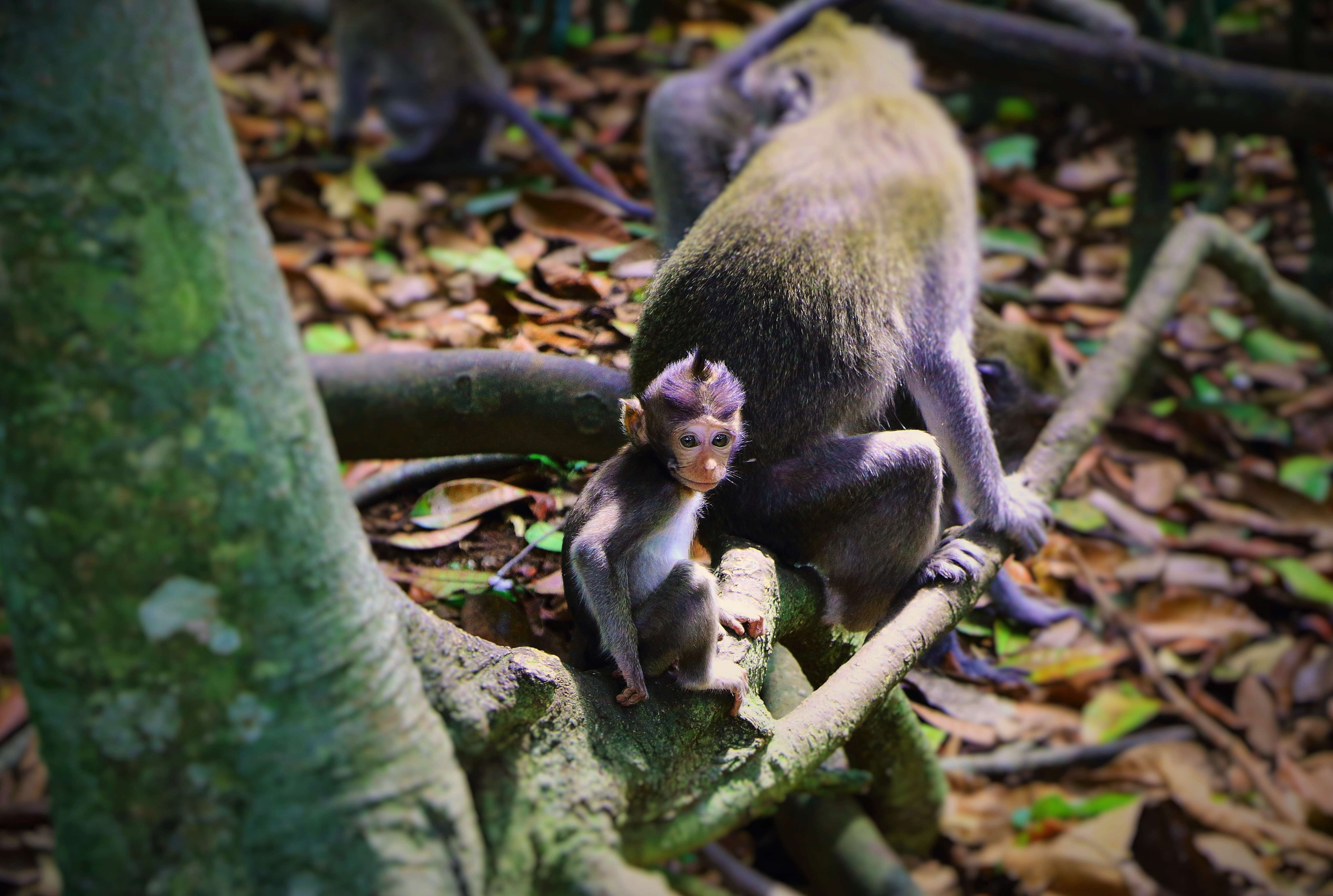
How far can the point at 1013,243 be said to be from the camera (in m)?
5.57

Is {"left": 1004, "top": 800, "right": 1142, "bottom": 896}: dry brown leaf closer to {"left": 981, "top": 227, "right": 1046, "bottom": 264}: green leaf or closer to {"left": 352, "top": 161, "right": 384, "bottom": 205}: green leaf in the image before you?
{"left": 981, "top": 227, "right": 1046, "bottom": 264}: green leaf

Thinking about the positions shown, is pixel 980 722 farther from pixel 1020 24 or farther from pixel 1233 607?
pixel 1020 24

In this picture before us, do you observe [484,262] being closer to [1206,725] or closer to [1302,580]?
[1206,725]

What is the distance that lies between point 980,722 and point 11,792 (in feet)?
7.97

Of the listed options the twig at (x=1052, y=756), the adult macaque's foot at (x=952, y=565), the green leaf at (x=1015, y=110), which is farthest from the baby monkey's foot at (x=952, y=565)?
the green leaf at (x=1015, y=110)

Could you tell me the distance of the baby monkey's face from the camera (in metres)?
1.92

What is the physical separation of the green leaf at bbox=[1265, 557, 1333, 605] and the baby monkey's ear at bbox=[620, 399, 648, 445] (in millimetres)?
3660

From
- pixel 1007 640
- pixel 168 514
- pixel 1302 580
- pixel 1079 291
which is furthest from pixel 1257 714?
pixel 168 514

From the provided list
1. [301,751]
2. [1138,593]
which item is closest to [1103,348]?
[1138,593]

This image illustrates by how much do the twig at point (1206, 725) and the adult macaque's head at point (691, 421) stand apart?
2350 mm

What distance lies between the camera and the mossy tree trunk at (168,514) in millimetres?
1065

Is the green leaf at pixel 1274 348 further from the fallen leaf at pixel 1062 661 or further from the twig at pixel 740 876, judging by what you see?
the twig at pixel 740 876

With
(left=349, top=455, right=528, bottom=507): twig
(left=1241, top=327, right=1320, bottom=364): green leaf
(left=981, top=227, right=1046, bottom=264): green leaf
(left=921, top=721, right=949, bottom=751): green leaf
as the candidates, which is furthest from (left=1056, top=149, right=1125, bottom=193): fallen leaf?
(left=349, top=455, right=528, bottom=507): twig

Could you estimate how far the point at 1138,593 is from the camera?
4.04 metres
